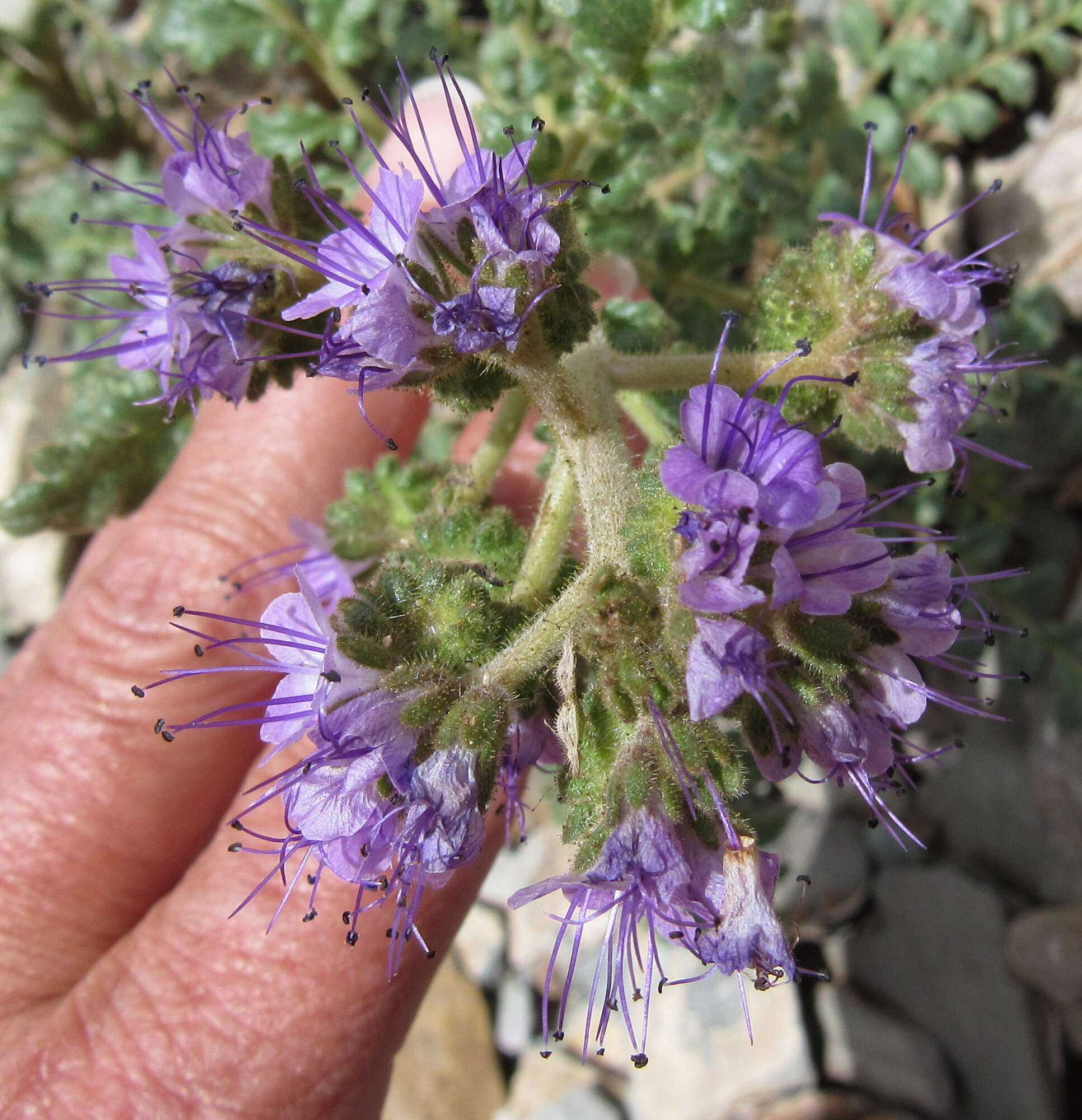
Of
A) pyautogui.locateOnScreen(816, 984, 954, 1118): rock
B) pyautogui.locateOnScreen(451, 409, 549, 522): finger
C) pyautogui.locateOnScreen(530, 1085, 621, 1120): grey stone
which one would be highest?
pyautogui.locateOnScreen(451, 409, 549, 522): finger

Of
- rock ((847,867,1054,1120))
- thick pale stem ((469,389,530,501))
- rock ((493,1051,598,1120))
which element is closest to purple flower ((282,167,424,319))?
thick pale stem ((469,389,530,501))

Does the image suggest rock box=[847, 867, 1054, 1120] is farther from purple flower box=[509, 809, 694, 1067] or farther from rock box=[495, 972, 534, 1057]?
purple flower box=[509, 809, 694, 1067]

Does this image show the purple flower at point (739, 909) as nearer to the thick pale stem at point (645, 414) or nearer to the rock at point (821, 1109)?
the thick pale stem at point (645, 414)

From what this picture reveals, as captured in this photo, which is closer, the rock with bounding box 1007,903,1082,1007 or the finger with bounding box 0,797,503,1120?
the finger with bounding box 0,797,503,1120

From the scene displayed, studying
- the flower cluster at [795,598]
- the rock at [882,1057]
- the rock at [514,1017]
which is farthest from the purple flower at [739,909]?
the rock at [514,1017]

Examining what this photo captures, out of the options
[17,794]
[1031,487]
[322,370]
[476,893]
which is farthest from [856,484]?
[1031,487]
